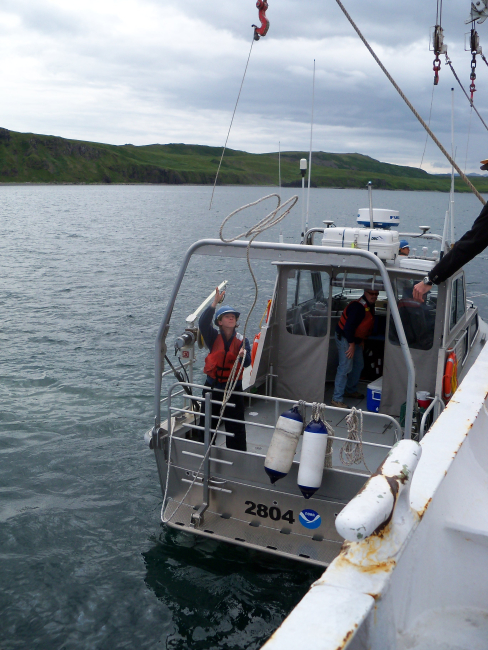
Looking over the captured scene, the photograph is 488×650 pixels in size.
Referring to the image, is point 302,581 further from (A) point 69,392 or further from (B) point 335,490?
(A) point 69,392

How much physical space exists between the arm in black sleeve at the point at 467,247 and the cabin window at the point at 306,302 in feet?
12.2

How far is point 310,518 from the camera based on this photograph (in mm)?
5977

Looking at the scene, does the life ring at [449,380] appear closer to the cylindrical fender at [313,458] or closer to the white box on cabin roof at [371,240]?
the white box on cabin roof at [371,240]

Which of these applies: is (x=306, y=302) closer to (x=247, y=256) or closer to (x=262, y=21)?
(x=247, y=256)

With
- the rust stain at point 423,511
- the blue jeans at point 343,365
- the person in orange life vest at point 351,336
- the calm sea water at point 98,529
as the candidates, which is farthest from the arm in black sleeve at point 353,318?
the rust stain at point 423,511

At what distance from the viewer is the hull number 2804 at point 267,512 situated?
6.11 m

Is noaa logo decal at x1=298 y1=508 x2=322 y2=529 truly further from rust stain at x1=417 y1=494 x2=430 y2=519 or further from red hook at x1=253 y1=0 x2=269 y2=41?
red hook at x1=253 y1=0 x2=269 y2=41

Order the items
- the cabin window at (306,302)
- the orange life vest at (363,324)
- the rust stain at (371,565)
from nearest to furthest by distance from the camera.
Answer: the rust stain at (371,565)
the cabin window at (306,302)
the orange life vest at (363,324)

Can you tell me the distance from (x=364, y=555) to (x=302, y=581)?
445 cm

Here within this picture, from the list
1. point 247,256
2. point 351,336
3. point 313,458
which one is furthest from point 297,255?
point 351,336

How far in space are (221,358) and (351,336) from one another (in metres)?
2.61

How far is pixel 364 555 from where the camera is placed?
7.34ft

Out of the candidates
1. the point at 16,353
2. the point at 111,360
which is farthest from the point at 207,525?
the point at 16,353

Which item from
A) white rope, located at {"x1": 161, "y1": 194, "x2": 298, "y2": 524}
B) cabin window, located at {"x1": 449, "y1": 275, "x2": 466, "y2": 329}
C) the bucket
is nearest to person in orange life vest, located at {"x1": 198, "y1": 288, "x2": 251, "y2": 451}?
white rope, located at {"x1": 161, "y1": 194, "x2": 298, "y2": 524}
